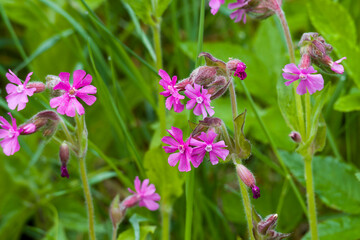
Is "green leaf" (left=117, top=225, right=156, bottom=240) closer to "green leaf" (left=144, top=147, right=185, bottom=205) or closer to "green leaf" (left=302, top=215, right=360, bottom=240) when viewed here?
"green leaf" (left=144, top=147, right=185, bottom=205)

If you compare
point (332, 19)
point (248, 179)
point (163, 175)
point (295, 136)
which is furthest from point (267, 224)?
point (332, 19)

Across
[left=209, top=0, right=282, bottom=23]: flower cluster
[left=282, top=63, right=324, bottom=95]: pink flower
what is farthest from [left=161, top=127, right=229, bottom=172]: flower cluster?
[left=209, top=0, right=282, bottom=23]: flower cluster

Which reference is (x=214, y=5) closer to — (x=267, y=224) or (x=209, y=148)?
(x=209, y=148)

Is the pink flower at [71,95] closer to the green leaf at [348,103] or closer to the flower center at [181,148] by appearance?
the flower center at [181,148]

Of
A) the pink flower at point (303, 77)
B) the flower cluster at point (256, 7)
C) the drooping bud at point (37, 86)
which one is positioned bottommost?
the pink flower at point (303, 77)

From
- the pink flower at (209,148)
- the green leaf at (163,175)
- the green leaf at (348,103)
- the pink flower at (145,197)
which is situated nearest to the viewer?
the pink flower at (209,148)

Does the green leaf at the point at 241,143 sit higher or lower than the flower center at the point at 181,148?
lower

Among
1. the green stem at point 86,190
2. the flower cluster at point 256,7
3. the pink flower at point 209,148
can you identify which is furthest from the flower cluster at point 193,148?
the flower cluster at point 256,7

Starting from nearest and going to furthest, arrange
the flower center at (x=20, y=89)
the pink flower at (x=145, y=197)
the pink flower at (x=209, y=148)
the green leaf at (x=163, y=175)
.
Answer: the pink flower at (x=209, y=148) < the flower center at (x=20, y=89) < the pink flower at (x=145, y=197) < the green leaf at (x=163, y=175)
